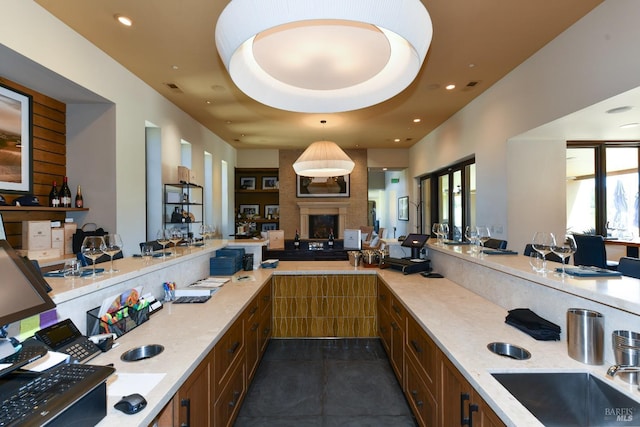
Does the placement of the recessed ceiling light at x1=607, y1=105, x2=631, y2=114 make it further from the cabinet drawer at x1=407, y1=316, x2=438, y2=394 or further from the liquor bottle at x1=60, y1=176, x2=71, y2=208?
the liquor bottle at x1=60, y1=176, x2=71, y2=208

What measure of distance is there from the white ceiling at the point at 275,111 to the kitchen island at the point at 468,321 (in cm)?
216

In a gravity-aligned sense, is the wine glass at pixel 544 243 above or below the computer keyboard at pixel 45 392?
above

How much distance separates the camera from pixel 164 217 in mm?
5090

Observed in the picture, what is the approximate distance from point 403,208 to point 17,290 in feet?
32.5

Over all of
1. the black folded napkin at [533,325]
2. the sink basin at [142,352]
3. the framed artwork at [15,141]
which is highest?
the framed artwork at [15,141]

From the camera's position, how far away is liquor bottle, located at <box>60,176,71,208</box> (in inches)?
144

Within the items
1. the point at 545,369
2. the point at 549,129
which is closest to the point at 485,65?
the point at 549,129

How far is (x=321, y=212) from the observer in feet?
30.2

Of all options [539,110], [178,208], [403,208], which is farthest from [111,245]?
[403,208]

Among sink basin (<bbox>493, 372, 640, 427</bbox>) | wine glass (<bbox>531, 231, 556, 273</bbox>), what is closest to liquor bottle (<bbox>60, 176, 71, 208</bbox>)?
sink basin (<bbox>493, 372, 640, 427</bbox>)

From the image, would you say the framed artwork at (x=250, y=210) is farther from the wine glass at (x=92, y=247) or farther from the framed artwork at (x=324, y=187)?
the wine glass at (x=92, y=247)

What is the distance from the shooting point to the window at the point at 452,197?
19.4 feet

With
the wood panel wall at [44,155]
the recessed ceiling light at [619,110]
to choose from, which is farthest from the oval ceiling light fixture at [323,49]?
the wood panel wall at [44,155]

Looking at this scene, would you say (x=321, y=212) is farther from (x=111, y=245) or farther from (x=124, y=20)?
(x=111, y=245)
